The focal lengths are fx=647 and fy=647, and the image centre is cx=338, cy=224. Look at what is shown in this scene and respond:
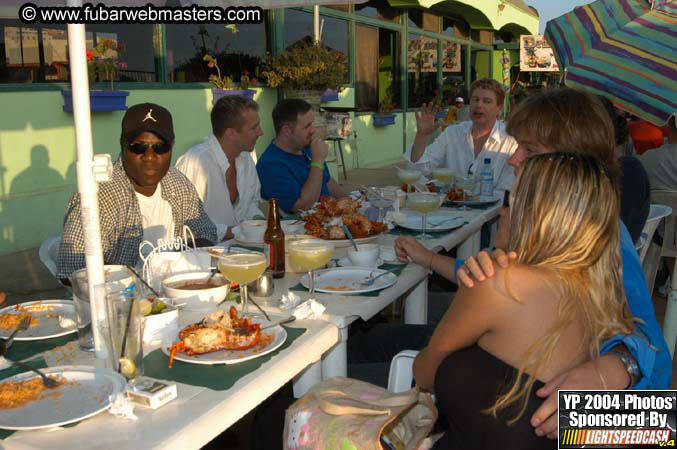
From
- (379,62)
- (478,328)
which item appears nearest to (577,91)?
(478,328)

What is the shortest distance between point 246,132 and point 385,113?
897 centimetres

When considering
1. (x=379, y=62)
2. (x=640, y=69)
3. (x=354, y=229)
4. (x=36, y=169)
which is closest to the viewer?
(x=354, y=229)

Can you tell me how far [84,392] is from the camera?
1.49 m

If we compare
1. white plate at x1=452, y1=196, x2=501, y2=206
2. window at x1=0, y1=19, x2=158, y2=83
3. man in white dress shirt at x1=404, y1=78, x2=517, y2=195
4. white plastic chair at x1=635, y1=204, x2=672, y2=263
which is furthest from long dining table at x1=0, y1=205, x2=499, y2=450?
window at x1=0, y1=19, x2=158, y2=83

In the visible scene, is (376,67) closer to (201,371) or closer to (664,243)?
(664,243)

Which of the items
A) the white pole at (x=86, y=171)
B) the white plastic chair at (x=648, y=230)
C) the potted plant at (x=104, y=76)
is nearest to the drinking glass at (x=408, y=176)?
the white plastic chair at (x=648, y=230)

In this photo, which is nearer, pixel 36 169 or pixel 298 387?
pixel 298 387

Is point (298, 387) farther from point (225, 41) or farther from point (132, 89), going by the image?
point (225, 41)

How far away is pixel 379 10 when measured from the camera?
12.8 meters

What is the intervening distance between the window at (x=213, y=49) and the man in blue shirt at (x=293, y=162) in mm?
3545

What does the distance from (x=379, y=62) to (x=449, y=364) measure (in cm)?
1191

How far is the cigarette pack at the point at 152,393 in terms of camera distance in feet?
4.71

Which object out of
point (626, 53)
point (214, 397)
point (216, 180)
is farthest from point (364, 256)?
point (626, 53)

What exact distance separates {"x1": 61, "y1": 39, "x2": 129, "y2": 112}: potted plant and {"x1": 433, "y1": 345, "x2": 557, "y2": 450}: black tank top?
5.37 m
